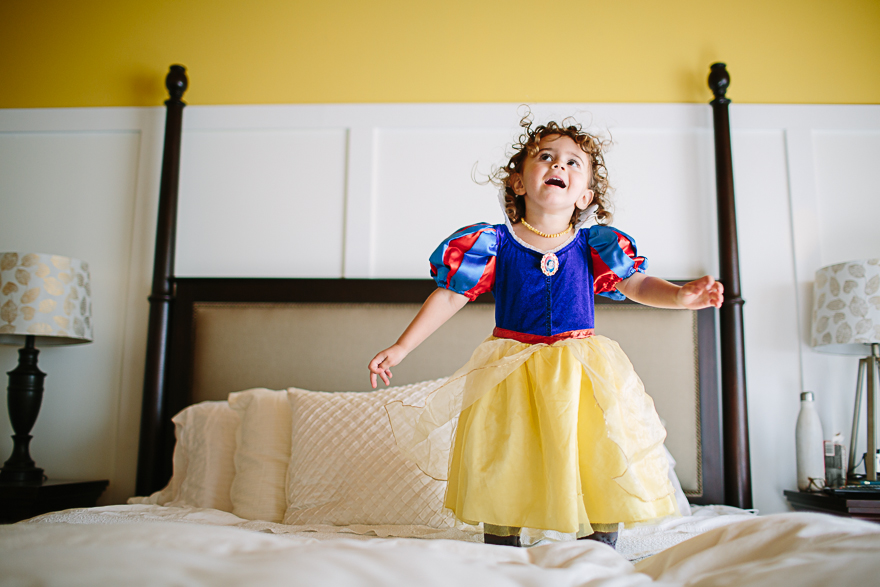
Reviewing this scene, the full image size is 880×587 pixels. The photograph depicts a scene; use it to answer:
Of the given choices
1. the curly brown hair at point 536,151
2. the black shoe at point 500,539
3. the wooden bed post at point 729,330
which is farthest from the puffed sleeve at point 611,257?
the wooden bed post at point 729,330

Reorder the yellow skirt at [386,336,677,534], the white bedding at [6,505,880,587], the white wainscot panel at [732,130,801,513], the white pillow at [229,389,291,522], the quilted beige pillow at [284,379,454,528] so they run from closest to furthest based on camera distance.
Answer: the white bedding at [6,505,880,587] → the yellow skirt at [386,336,677,534] → the quilted beige pillow at [284,379,454,528] → the white pillow at [229,389,291,522] → the white wainscot panel at [732,130,801,513]

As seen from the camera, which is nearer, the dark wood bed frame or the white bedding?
the white bedding

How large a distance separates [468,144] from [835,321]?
4.49ft

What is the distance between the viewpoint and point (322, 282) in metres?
2.16

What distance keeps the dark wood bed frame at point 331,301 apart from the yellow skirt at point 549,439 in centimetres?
91

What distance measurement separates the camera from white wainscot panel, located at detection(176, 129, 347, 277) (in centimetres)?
231

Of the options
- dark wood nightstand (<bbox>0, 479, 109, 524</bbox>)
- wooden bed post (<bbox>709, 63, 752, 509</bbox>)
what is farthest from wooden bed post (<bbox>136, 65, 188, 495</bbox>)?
wooden bed post (<bbox>709, 63, 752, 509</bbox>)

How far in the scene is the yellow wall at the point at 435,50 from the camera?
2336 millimetres

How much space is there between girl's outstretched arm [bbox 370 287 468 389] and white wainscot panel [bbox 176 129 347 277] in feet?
3.34

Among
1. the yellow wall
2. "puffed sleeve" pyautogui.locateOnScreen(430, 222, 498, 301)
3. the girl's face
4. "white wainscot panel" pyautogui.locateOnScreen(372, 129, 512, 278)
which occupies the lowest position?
"puffed sleeve" pyautogui.locateOnScreen(430, 222, 498, 301)

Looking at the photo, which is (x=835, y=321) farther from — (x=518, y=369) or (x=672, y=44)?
(x=518, y=369)

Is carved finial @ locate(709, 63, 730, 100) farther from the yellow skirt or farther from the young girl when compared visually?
the yellow skirt

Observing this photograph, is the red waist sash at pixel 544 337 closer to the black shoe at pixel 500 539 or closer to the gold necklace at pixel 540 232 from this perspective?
the gold necklace at pixel 540 232

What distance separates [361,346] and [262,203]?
0.70 meters
